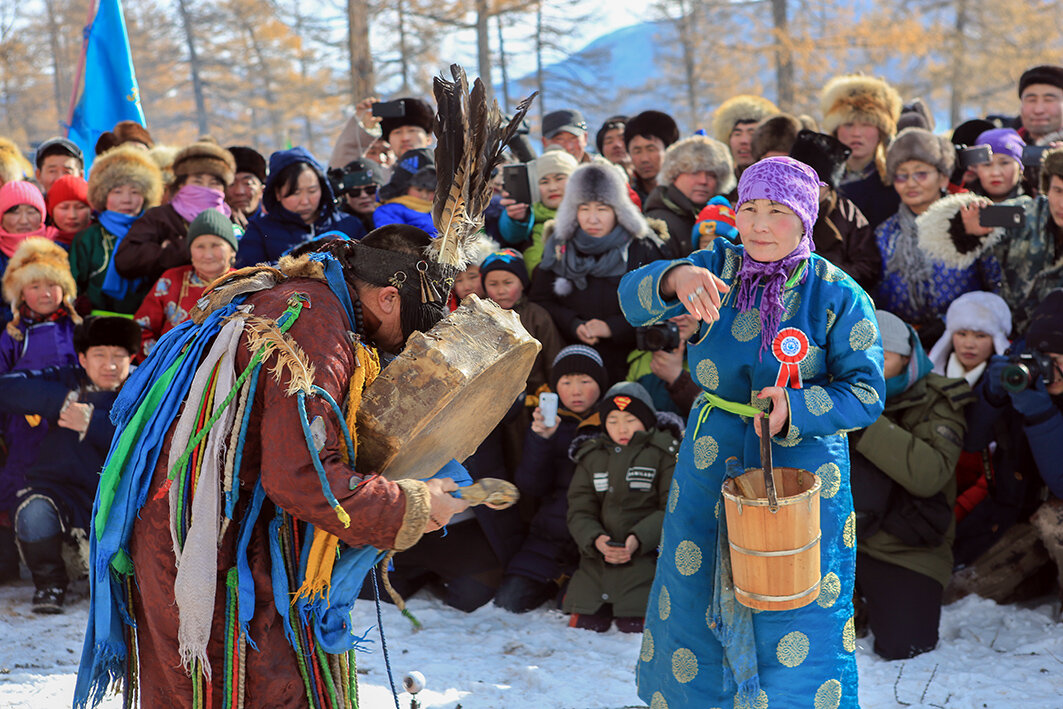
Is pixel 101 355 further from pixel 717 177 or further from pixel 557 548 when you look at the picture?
pixel 717 177

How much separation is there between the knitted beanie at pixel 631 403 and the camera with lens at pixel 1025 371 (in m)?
1.60

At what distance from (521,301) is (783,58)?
1456 cm

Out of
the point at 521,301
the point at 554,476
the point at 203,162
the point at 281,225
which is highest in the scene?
the point at 203,162

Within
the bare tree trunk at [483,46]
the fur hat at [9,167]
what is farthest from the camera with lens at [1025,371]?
the bare tree trunk at [483,46]

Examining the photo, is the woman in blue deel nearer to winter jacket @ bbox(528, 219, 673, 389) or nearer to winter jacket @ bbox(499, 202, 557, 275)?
winter jacket @ bbox(528, 219, 673, 389)

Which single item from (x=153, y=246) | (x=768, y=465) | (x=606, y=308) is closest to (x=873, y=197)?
(x=606, y=308)

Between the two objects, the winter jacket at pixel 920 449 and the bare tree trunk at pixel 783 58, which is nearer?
the winter jacket at pixel 920 449

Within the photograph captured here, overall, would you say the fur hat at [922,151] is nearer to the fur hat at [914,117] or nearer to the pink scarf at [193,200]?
the fur hat at [914,117]

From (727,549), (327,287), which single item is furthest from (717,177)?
(327,287)

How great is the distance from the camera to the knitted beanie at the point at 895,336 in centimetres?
418

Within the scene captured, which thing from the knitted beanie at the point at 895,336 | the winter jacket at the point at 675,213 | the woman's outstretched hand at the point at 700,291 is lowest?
the knitted beanie at the point at 895,336

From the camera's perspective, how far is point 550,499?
16.4 feet

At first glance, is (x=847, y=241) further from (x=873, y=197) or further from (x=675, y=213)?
(x=675, y=213)

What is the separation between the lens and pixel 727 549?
2697 millimetres
